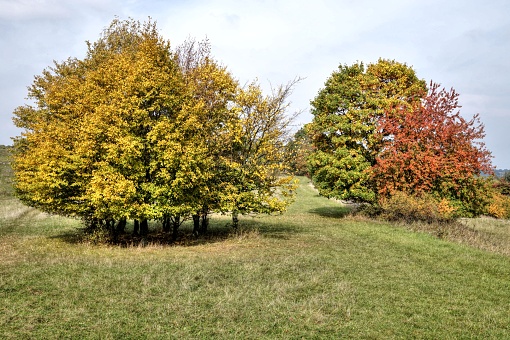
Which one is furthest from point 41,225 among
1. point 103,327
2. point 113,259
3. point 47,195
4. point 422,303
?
point 422,303

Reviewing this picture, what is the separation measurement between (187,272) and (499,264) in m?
15.3

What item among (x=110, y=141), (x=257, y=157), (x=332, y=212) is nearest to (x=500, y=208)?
(x=332, y=212)

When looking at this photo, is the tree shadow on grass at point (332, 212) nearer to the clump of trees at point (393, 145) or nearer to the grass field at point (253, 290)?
the clump of trees at point (393, 145)

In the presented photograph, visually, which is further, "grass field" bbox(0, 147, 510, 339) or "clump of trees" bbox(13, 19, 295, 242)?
"clump of trees" bbox(13, 19, 295, 242)

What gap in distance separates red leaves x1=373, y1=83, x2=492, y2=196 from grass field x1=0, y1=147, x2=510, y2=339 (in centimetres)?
724

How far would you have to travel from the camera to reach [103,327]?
9.34 metres

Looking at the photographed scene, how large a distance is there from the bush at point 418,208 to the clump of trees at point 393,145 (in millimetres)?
108

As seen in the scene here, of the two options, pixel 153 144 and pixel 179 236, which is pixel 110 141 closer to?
pixel 153 144

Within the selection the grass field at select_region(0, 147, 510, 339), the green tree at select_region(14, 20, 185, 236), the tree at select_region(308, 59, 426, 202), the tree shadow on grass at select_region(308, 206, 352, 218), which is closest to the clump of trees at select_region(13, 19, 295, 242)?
the green tree at select_region(14, 20, 185, 236)

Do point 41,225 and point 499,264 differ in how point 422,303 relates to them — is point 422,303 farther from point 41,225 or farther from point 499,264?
point 41,225

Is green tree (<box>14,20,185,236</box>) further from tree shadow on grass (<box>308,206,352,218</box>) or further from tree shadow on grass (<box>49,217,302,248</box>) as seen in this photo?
tree shadow on grass (<box>308,206,352,218</box>)

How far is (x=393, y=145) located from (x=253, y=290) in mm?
21319

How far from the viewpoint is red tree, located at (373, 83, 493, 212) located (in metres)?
Result: 27.6

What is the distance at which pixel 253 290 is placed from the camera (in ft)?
41.8
